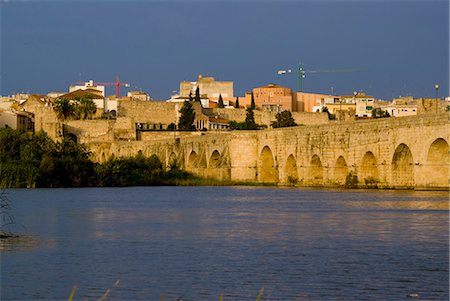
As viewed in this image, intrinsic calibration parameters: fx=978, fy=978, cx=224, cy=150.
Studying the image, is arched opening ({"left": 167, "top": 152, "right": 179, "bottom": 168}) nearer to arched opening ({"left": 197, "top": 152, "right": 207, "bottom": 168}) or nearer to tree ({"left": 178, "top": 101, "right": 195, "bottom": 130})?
arched opening ({"left": 197, "top": 152, "right": 207, "bottom": 168})

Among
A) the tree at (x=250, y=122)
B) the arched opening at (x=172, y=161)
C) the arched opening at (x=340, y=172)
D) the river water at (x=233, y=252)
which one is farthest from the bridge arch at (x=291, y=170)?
the tree at (x=250, y=122)

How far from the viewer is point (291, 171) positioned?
41.7 m

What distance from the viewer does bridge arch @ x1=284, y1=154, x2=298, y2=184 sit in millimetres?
41188

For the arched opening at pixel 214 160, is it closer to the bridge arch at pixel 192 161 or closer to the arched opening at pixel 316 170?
the bridge arch at pixel 192 161

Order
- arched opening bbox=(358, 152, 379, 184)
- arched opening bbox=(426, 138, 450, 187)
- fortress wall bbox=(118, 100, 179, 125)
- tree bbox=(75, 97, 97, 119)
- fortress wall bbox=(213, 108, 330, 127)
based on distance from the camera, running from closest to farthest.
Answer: arched opening bbox=(426, 138, 450, 187) → arched opening bbox=(358, 152, 379, 184) → tree bbox=(75, 97, 97, 119) → fortress wall bbox=(118, 100, 179, 125) → fortress wall bbox=(213, 108, 330, 127)

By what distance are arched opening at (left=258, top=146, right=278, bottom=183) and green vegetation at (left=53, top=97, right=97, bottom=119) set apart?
31448mm

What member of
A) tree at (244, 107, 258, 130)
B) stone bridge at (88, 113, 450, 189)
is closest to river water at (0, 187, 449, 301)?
stone bridge at (88, 113, 450, 189)

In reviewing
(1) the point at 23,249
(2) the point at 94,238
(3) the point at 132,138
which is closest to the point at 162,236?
(2) the point at 94,238

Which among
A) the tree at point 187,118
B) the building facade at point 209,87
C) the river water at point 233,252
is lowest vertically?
the river water at point 233,252

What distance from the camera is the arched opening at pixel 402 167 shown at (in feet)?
105

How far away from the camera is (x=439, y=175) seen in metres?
30.0

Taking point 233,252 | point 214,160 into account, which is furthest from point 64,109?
point 233,252

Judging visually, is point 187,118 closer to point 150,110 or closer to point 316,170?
point 150,110

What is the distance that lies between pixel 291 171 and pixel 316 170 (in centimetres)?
224
